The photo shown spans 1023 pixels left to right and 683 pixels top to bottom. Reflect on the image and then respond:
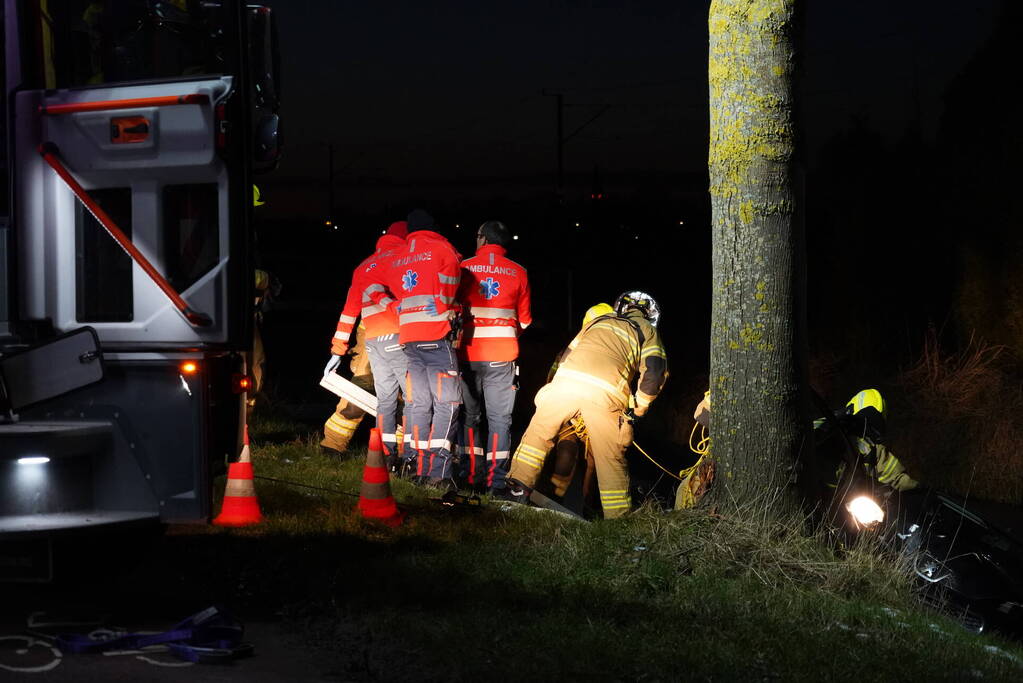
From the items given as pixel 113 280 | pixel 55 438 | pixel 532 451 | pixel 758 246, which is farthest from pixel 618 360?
pixel 55 438

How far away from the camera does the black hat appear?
1019 cm

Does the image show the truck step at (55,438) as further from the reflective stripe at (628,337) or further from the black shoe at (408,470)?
the black shoe at (408,470)

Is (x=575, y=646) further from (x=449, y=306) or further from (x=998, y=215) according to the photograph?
(x=998, y=215)

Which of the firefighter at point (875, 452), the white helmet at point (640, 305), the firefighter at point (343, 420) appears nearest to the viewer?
the firefighter at point (875, 452)

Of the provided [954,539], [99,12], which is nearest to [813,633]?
[954,539]

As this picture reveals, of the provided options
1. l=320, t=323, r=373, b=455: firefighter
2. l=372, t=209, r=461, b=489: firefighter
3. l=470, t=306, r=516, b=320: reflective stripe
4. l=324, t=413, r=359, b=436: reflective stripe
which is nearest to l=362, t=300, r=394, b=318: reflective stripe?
l=320, t=323, r=373, b=455: firefighter

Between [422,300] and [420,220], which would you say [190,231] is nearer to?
[422,300]

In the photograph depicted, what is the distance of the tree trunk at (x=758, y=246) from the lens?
710cm

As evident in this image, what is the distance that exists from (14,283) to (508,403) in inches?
205

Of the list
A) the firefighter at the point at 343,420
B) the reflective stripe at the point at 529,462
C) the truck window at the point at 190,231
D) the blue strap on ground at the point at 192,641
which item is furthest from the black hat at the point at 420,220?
the blue strap on ground at the point at 192,641

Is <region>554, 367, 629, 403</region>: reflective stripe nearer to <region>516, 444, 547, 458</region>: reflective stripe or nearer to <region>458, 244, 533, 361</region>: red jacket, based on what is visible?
<region>516, 444, 547, 458</region>: reflective stripe

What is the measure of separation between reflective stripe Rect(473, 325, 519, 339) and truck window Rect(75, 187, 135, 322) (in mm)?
4903

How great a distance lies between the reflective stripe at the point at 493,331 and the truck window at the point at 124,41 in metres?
4.50

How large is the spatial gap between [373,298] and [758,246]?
169 inches
